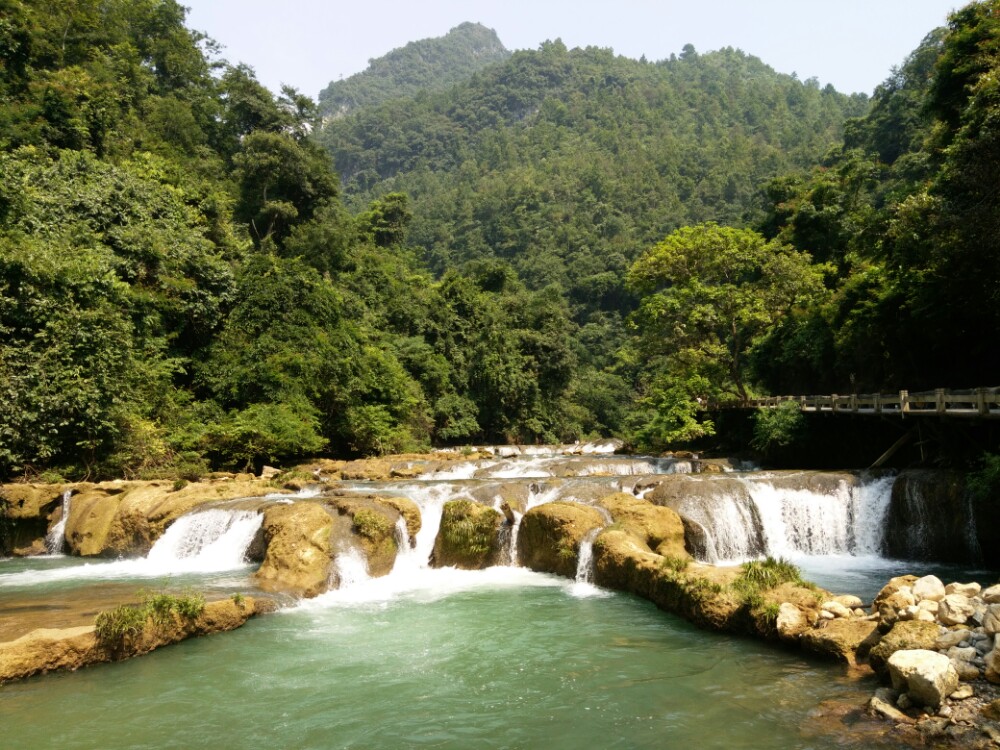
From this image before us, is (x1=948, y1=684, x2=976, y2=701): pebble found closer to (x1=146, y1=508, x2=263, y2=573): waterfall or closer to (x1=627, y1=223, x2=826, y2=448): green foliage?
(x1=146, y1=508, x2=263, y2=573): waterfall

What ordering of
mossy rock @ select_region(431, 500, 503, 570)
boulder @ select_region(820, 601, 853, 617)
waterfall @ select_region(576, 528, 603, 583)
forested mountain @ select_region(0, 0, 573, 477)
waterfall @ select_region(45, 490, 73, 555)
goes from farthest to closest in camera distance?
forested mountain @ select_region(0, 0, 573, 477) → waterfall @ select_region(45, 490, 73, 555) → mossy rock @ select_region(431, 500, 503, 570) → waterfall @ select_region(576, 528, 603, 583) → boulder @ select_region(820, 601, 853, 617)

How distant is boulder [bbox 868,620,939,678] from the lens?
704 cm

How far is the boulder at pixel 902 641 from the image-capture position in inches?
277

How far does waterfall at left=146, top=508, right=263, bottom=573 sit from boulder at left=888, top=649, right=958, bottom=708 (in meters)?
12.3

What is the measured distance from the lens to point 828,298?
2511 cm

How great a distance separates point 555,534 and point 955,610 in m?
7.49

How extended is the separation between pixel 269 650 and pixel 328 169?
120 feet

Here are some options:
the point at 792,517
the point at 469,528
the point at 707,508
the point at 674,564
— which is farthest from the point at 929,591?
the point at 469,528

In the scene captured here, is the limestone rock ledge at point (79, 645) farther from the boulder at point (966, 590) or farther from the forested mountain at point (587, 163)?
the forested mountain at point (587, 163)

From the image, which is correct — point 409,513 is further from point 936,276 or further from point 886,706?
point 936,276

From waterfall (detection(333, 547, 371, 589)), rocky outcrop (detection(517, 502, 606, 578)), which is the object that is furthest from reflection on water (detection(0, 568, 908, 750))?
rocky outcrop (detection(517, 502, 606, 578))

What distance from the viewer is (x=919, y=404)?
15.9m

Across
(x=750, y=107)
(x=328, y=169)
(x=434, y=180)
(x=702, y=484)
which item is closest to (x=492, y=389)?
(x=328, y=169)

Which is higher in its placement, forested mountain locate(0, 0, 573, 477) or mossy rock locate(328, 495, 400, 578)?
forested mountain locate(0, 0, 573, 477)
